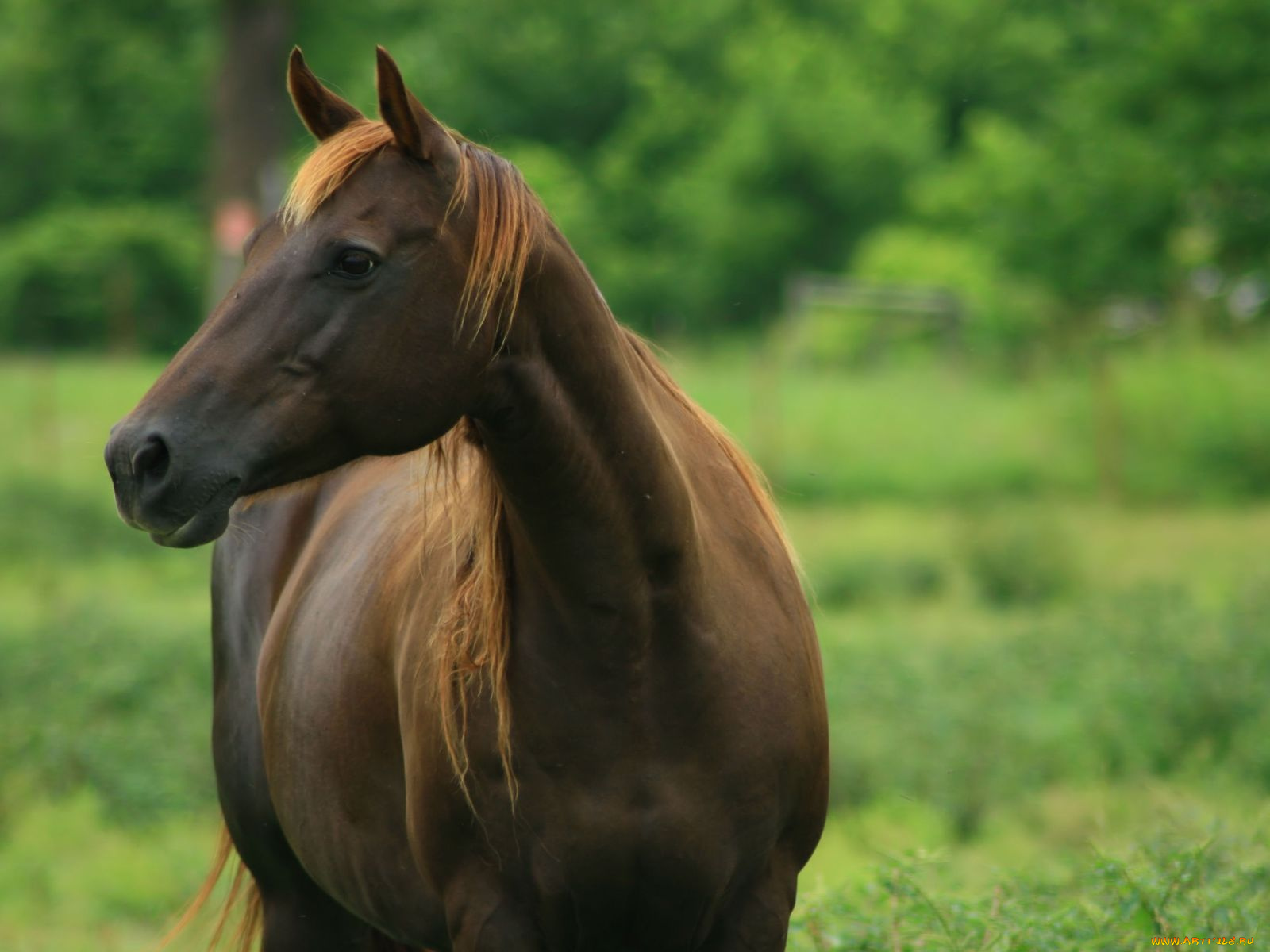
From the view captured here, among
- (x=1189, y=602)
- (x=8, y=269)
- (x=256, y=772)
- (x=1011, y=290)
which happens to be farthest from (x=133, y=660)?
(x=1011, y=290)

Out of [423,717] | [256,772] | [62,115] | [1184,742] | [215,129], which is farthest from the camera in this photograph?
[62,115]

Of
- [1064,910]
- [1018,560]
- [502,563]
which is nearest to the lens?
[502,563]

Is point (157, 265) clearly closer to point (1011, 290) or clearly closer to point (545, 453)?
point (1011, 290)

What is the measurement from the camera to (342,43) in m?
19.5

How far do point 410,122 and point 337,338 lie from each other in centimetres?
35

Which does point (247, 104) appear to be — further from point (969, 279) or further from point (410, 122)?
point (410, 122)

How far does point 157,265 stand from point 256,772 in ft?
58.4

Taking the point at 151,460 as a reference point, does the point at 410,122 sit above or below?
above

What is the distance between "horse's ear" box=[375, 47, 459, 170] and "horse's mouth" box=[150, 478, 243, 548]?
1.88 ft

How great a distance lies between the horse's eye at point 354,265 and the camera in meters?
2.30

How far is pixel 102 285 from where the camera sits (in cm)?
2025

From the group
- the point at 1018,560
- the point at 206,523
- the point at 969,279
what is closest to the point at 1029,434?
the point at 1018,560

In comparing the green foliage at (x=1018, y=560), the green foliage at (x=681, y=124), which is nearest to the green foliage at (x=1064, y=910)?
the green foliage at (x=1018, y=560)

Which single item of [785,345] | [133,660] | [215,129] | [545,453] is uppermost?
[545,453]
